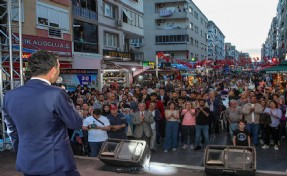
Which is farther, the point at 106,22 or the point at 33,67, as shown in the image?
the point at 106,22

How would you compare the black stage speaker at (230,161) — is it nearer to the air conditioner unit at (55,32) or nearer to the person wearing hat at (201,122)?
the person wearing hat at (201,122)

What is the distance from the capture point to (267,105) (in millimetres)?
10164

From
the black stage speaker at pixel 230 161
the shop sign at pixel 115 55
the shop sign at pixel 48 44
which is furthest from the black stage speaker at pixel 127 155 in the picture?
the shop sign at pixel 115 55

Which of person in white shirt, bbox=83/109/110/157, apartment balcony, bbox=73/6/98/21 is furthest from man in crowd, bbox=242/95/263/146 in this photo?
apartment balcony, bbox=73/6/98/21

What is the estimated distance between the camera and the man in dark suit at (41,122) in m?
2.17

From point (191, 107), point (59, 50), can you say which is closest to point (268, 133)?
point (191, 107)

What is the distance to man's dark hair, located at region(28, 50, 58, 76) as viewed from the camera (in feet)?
7.48

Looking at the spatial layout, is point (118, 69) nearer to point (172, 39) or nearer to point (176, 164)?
point (176, 164)

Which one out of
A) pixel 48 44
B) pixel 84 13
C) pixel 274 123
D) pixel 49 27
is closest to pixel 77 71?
pixel 48 44

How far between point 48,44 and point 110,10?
35.2 ft

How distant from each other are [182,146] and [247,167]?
5149mm

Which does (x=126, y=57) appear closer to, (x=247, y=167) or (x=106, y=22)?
(x=106, y=22)

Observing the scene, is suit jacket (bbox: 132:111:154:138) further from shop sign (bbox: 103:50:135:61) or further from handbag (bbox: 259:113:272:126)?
shop sign (bbox: 103:50:135:61)

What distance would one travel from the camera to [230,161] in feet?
17.2
